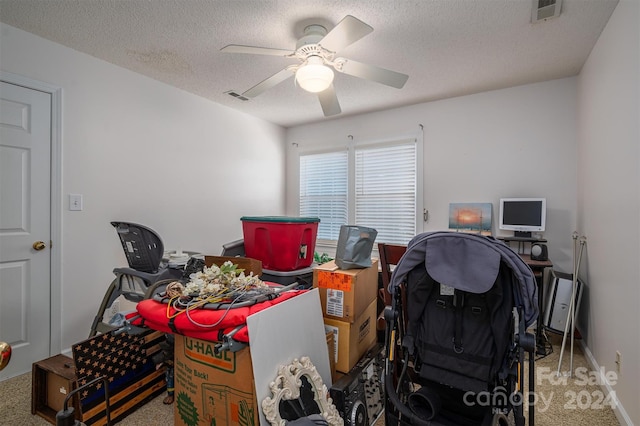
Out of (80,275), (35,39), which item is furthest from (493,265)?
(35,39)

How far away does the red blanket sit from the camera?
4.39 ft

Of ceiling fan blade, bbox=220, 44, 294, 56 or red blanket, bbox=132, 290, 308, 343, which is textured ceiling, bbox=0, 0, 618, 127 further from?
red blanket, bbox=132, 290, 308, 343

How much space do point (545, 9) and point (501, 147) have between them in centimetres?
163

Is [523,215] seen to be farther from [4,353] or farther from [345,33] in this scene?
[4,353]

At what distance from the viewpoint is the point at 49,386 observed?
1.89m

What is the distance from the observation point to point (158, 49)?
2.60m

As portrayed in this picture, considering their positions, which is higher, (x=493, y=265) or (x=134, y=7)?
(x=134, y=7)

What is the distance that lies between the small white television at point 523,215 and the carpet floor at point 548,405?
4.20ft

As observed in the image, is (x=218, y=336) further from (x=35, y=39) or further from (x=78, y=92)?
(x=35, y=39)

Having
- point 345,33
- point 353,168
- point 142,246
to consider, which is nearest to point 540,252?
point 353,168

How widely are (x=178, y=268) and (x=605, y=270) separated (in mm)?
3149

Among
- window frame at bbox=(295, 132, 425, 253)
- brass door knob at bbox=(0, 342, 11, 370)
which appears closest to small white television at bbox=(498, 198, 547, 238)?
window frame at bbox=(295, 132, 425, 253)

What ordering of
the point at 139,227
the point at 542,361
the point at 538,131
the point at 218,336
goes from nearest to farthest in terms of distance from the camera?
the point at 218,336, the point at 139,227, the point at 542,361, the point at 538,131

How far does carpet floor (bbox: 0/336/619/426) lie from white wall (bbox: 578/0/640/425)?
190 mm
